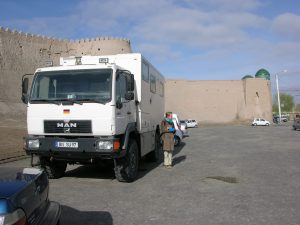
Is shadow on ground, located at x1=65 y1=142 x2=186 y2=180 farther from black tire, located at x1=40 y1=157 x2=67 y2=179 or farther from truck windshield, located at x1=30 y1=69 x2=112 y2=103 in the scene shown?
truck windshield, located at x1=30 y1=69 x2=112 y2=103

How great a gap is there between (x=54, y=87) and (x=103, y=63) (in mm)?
1246

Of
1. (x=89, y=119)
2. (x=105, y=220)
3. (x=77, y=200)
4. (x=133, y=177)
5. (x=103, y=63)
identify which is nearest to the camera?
(x=105, y=220)

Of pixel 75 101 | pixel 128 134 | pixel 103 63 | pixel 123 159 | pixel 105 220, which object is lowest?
pixel 105 220

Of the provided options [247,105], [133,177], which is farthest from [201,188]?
[247,105]

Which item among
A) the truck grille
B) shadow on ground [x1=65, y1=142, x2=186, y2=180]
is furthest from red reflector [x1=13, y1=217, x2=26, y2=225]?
shadow on ground [x1=65, y1=142, x2=186, y2=180]

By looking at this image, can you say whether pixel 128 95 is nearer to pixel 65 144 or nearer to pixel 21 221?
pixel 65 144

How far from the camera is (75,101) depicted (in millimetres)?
8555

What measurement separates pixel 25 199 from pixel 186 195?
16.2 feet

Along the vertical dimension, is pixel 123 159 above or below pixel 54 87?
below

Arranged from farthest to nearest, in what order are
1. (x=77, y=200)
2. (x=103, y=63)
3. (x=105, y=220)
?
(x=103, y=63) < (x=77, y=200) < (x=105, y=220)

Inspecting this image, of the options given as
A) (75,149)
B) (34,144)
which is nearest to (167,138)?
(75,149)

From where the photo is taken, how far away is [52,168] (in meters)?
9.86

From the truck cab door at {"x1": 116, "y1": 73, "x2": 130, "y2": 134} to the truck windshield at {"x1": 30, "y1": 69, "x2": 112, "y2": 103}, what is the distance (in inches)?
10.8

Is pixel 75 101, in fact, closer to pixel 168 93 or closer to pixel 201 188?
pixel 201 188
